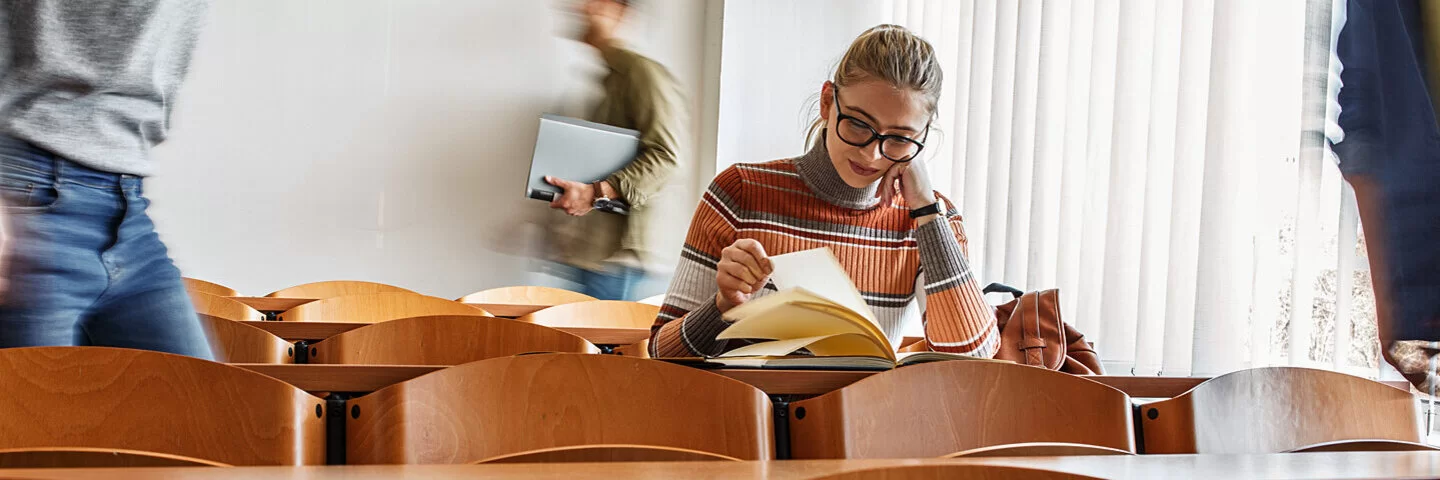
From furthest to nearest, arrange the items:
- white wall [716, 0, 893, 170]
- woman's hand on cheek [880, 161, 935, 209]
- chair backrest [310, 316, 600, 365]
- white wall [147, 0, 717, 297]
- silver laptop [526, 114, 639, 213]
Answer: white wall [716, 0, 893, 170] → silver laptop [526, 114, 639, 213] → white wall [147, 0, 717, 297] → woman's hand on cheek [880, 161, 935, 209] → chair backrest [310, 316, 600, 365]

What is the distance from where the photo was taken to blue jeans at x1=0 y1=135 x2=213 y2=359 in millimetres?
1076

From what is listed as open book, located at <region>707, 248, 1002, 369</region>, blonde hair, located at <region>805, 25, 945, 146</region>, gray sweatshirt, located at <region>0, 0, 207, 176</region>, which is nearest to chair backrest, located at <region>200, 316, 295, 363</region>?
gray sweatshirt, located at <region>0, 0, 207, 176</region>

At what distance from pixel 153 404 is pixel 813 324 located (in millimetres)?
664

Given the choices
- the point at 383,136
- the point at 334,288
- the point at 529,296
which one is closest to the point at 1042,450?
the point at 529,296

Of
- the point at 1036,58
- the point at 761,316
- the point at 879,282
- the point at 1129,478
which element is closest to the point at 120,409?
the point at 761,316

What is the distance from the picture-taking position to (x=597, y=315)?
7.79 ft

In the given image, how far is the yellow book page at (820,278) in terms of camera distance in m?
1.15

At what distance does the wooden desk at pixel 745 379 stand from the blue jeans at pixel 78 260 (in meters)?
0.21

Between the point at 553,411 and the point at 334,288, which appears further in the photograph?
the point at 334,288

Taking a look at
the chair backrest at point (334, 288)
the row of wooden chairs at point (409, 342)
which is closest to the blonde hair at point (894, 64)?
the row of wooden chairs at point (409, 342)

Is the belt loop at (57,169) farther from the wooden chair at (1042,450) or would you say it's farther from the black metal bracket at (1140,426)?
the black metal bracket at (1140,426)

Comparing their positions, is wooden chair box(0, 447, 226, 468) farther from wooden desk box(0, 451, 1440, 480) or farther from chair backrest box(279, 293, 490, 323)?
chair backrest box(279, 293, 490, 323)

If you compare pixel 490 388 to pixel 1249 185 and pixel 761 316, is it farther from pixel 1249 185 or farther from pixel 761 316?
pixel 1249 185

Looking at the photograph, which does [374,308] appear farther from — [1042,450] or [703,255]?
[1042,450]
